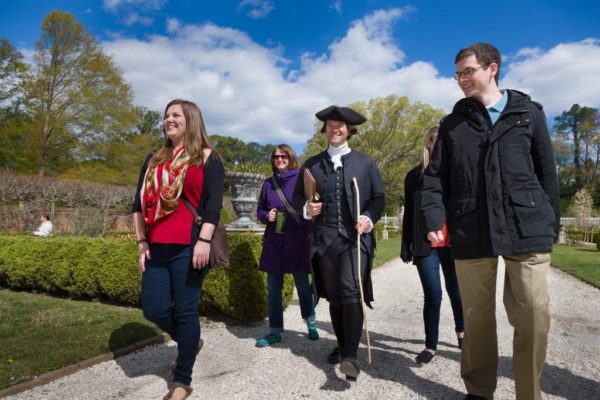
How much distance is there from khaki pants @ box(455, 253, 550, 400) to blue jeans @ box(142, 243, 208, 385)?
185cm

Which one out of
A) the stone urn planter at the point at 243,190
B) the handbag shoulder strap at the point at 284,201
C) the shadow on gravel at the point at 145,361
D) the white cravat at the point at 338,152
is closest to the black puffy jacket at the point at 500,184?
the white cravat at the point at 338,152

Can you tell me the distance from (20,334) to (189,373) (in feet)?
8.59

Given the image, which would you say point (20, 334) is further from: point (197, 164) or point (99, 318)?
point (197, 164)

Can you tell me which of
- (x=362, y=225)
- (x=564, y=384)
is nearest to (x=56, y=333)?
(x=362, y=225)

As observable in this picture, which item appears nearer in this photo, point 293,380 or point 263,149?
point 293,380

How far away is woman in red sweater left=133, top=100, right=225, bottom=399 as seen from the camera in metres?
3.02

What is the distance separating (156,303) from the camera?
9.91 ft

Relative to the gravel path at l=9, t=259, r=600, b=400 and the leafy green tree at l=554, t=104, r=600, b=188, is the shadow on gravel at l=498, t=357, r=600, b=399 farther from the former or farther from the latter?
the leafy green tree at l=554, t=104, r=600, b=188

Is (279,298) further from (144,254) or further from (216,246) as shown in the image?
(144,254)

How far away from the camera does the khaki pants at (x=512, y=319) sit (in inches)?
95.1

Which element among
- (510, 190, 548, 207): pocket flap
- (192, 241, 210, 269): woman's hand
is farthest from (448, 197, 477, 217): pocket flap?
(192, 241, 210, 269): woman's hand

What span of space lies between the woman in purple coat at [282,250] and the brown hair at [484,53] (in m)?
2.30

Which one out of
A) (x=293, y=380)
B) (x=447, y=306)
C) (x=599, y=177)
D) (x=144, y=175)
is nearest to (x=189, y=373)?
(x=293, y=380)

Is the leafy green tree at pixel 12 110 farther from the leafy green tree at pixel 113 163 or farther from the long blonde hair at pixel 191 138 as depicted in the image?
the long blonde hair at pixel 191 138
